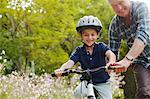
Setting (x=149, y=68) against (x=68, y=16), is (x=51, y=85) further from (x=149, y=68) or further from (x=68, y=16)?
(x=68, y=16)

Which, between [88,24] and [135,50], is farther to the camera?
[88,24]

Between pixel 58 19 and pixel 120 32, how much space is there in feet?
36.1

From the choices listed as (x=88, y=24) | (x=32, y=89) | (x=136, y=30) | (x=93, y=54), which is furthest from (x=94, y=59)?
(x=32, y=89)

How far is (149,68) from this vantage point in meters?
4.84

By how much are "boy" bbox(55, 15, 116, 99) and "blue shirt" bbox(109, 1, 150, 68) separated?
249 millimetres

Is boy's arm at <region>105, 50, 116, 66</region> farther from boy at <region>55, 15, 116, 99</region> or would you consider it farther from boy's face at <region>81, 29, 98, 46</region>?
boy's face at <region>81, 29, 98, 46</region>

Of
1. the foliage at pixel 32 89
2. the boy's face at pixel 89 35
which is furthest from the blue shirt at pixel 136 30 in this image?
the foliage at pixel 32 89

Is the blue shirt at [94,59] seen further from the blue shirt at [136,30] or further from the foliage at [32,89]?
the foliage at [32,89]

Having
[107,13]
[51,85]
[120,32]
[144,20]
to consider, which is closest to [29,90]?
[51,85]

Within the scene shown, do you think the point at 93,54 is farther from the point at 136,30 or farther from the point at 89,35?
the point at 136,30

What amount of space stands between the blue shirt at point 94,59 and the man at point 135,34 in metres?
0.27

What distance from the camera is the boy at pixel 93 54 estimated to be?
4.55 m

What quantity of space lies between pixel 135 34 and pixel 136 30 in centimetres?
5

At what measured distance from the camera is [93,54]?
467 centimetres
